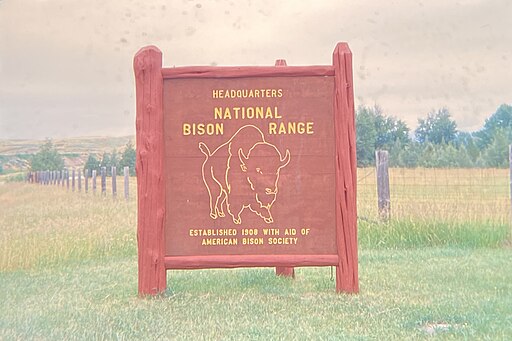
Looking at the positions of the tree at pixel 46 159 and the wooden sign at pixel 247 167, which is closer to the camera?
the wooden sign at pixel 247 167

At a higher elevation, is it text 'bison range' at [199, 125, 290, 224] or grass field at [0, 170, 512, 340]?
text 'bison range' at [199, 125, 290, 224]

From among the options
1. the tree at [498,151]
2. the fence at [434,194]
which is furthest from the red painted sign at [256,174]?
the tree at [498,151]

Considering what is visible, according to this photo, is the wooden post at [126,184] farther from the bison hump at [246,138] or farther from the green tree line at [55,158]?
the bison hump at [246,138]

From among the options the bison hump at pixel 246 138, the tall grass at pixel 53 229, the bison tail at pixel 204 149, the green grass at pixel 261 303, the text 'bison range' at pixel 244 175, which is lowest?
the green grass at pixel 261 303

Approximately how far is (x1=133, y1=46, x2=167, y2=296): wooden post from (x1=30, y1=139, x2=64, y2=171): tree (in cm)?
113

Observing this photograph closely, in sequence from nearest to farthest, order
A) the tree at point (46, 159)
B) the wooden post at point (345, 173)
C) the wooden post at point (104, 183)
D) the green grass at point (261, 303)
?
the green grass at point (261, 303)
the wooden post at point (345, 173)
the tree at point (46, 159)
the wooden post at point (104, 183)

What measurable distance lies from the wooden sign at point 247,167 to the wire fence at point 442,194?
4385 millimetres

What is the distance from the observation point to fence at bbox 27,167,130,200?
948 centimetres

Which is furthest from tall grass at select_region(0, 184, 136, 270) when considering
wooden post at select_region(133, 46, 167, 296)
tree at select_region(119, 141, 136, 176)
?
wooden post at select_region(133, 46, 167, 296)

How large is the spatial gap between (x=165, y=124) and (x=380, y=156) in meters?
5.86

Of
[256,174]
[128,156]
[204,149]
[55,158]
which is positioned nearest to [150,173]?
[204,149]

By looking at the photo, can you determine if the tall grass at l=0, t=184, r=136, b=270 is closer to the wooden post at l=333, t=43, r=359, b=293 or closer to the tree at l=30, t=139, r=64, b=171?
the tree at l=30, t=139, r=64, b=171

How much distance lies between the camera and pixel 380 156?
12.4m

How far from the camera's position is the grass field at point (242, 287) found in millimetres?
5805
